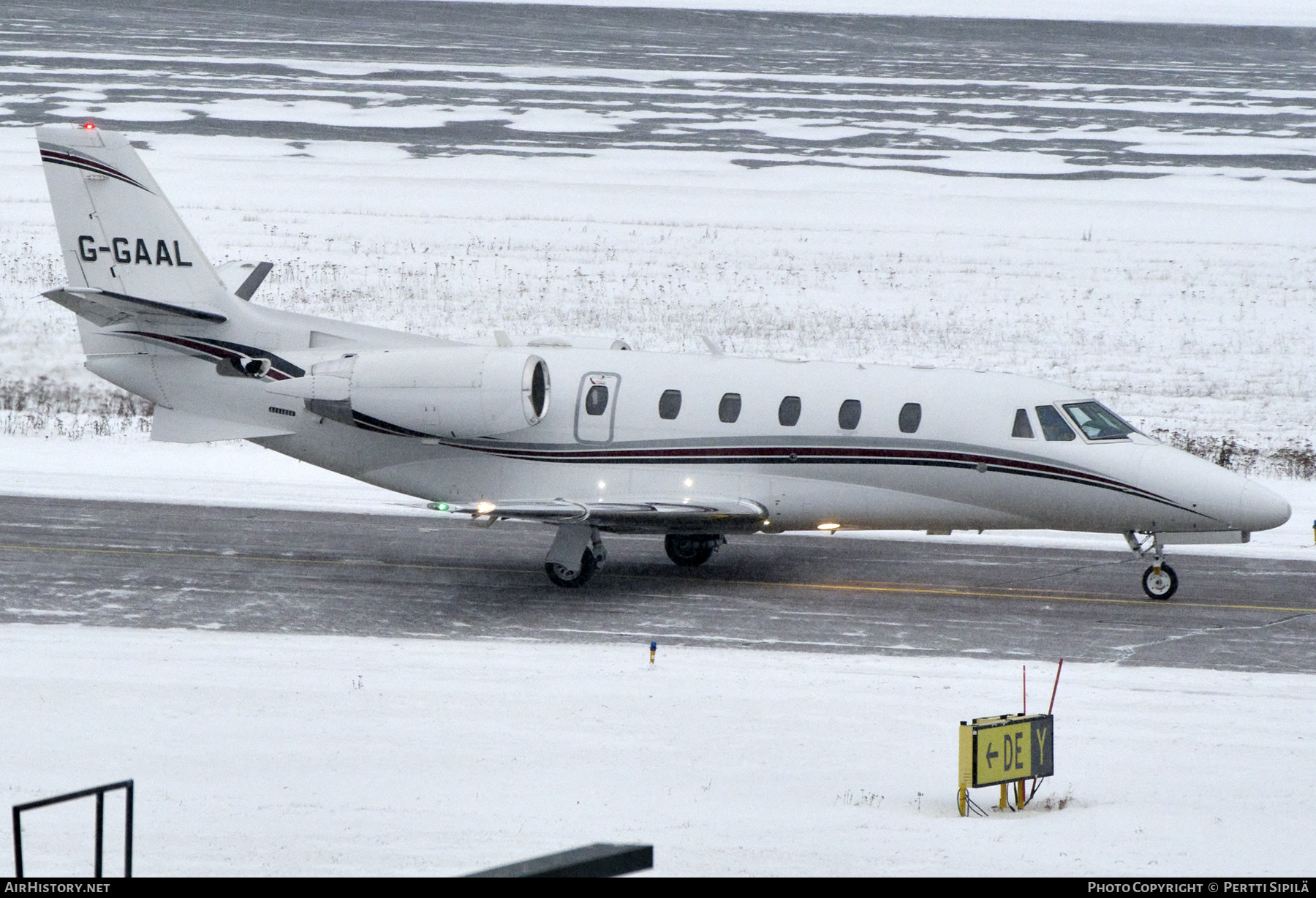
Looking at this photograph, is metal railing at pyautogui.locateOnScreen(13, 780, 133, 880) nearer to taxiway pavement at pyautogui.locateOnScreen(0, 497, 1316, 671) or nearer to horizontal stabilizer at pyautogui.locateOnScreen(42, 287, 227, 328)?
taxiway pavement at pyautogui.locateOnScreen(0, 497, 1316, 671)

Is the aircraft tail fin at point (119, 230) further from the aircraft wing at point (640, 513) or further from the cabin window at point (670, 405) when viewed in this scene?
the cabin window at point (670, 405)

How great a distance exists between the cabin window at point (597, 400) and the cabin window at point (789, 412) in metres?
2.26

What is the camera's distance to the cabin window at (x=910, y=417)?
66.4ft

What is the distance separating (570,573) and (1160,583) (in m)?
7.45

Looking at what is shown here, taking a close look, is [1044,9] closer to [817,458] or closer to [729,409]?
[729,409]

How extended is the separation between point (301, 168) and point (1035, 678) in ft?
133

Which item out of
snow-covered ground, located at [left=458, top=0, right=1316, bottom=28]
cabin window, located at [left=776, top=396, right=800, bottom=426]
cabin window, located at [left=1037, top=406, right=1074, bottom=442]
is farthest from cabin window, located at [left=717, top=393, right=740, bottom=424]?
snow-covered ground, located at [left=458, top=0, right=1316, bottom=28]

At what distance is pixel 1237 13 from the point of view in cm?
10131

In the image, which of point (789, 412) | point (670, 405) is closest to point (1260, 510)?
point (789, 412)

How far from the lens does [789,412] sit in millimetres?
20578

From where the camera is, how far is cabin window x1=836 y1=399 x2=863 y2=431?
20391 mm

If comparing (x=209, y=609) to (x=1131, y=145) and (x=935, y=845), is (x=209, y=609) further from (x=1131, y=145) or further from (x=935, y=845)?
(x=1131, y=145)

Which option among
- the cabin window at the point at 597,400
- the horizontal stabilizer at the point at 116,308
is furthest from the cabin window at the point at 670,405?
the horizontal stabilizer at the point at 116,308

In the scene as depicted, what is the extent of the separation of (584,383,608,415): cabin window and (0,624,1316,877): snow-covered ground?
406cm
